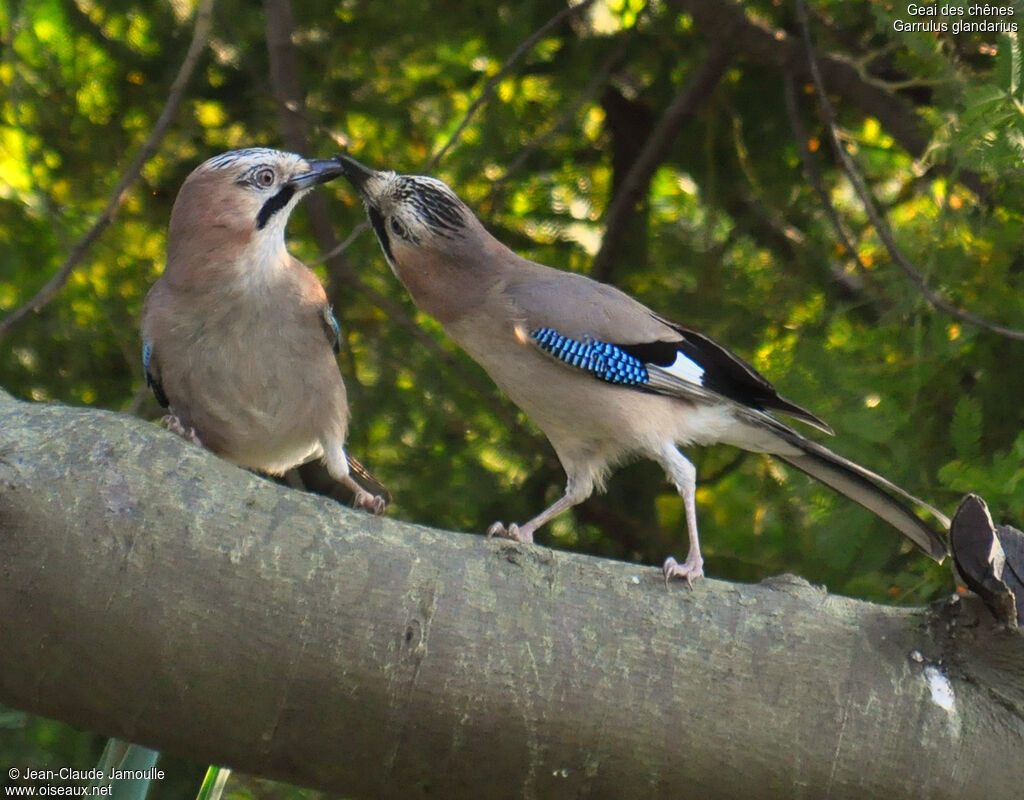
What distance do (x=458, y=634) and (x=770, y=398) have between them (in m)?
1.69

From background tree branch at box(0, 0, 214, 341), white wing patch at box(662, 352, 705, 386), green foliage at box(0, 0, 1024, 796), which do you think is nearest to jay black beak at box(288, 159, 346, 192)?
background tree branch at box(0, 0, 214, 341)

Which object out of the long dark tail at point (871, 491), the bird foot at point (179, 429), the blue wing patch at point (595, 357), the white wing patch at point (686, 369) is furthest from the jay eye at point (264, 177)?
the long dark tail at point (871, 491)

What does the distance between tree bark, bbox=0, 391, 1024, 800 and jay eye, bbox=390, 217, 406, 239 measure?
169 centimetres

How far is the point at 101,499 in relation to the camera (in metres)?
2.28

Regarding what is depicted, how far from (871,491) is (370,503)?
1.35 metres

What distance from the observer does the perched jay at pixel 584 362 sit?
366cm

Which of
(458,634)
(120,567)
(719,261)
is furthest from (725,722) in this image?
(719,261)

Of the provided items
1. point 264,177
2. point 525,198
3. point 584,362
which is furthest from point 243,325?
point 525,198

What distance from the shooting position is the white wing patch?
3770 millimetres

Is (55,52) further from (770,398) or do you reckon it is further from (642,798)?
(642,798)

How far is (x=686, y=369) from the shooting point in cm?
379

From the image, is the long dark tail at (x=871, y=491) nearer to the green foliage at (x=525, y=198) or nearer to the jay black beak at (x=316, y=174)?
the green foliage at (x=525, y=198)

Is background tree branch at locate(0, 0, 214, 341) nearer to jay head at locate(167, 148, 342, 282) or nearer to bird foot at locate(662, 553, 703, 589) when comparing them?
jay head at locate(167, 148, 342, 282)

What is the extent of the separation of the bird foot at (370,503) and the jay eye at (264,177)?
95 cm
